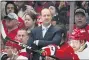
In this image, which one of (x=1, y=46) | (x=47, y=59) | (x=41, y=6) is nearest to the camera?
(x=47, y=59)

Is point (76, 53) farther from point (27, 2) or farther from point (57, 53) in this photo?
point (27, 2)

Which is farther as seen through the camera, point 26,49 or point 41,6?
point 41,6

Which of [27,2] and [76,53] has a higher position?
[27,2]

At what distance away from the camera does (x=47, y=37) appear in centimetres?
463

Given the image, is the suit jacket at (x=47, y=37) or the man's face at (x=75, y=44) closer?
the suit jacket at (x=47, y=37)

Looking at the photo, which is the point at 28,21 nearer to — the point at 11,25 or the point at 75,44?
the point at 11,25

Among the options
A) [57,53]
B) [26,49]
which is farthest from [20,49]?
[57,53]

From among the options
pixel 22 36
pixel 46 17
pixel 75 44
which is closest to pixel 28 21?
pixel 22 36

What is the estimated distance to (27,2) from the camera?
6.83 meters

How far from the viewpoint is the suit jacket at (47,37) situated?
4.60m

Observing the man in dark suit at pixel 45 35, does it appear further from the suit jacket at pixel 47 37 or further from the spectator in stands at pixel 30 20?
the spectator in stands at pixel 30 20

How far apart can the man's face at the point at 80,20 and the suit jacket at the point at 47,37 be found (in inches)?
16.4

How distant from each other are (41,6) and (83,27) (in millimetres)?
1690

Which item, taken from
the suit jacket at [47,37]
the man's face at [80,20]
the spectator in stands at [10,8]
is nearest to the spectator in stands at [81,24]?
the man's face at [80,20]
